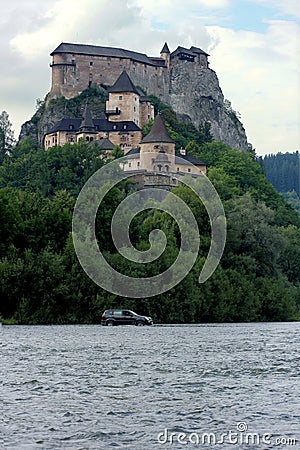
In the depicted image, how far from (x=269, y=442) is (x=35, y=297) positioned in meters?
40.6

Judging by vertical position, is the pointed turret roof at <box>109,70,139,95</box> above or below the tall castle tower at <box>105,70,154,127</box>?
above

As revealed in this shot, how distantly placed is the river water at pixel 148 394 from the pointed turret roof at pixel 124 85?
125 metres

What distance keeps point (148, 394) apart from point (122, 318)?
111 feet

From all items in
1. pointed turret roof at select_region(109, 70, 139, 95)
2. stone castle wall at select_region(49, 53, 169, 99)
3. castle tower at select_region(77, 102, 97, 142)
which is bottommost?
castle tower at select_region(77, 102, 97, 142)

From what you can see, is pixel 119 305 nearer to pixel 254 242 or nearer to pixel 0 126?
pixel 254 242

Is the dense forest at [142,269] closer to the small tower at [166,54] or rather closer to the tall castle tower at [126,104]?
the tall castle tower at [126,104]

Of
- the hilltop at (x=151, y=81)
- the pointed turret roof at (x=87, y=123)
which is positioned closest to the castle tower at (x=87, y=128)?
the pointed turret roof at (x=87, y=123)

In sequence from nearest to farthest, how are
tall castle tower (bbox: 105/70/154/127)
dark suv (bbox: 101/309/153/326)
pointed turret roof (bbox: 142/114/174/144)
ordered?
dark suv (bbox: 101/309/153/326)
pointed turret roof (bbox: 142/114/174/144)
tall castle tower (bbox: 105/70/154/127)

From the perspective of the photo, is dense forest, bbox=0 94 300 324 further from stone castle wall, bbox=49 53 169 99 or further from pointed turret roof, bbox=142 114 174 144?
stone castle wall, bbox=49 53 169 99

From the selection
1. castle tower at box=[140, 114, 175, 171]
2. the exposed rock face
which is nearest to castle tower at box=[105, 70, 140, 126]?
castle tower at box=[140, 114, 175, 171]

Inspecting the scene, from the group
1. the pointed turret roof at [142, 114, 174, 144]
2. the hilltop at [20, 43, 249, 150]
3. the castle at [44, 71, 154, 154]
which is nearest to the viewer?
the pointed turret roof at [142, 114, 174, 144]

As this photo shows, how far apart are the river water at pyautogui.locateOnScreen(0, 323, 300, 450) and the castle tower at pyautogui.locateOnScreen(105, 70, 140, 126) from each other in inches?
4850

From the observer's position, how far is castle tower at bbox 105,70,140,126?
537 ft

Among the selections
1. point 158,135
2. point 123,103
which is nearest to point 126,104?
point 123,103
